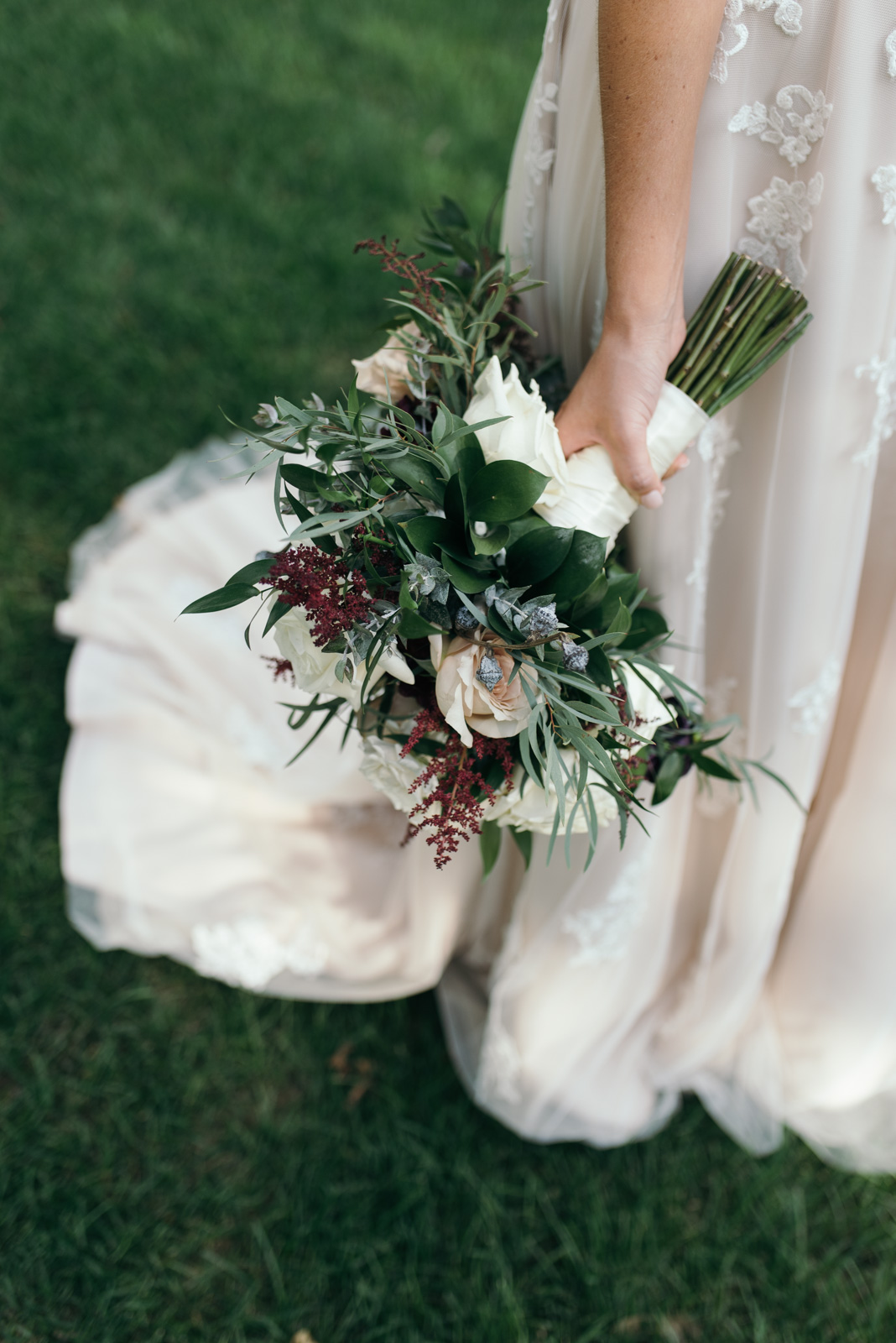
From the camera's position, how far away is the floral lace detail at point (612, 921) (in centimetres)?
152

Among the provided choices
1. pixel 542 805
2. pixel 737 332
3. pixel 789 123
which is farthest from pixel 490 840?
pixel 789 123

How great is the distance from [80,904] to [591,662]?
129 cm

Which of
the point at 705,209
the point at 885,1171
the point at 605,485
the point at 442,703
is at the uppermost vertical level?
the point at 705,209

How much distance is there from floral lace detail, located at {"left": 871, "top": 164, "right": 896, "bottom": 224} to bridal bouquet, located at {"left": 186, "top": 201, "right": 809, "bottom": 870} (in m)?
0.13

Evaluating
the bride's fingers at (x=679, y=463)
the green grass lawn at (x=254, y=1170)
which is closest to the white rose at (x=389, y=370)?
the bride's fingers at (x=679, y=463)

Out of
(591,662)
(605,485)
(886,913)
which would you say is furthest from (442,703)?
(886,913)

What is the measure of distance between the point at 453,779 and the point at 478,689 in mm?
131

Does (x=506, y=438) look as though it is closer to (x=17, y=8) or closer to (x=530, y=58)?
(x=530, y=58)

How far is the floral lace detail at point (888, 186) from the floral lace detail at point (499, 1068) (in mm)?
1408

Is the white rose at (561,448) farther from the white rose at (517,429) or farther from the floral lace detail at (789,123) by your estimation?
the floral lace detail at (789,123)

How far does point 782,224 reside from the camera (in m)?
1.11

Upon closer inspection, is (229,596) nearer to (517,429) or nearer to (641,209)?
(517,429)

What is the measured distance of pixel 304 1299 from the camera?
1.59 metres
